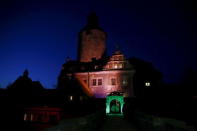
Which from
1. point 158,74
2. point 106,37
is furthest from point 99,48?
point 158,74

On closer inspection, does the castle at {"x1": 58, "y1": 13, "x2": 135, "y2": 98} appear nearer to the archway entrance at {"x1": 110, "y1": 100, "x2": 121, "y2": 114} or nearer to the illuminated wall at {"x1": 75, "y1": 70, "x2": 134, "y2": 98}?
the illuminated wall at {"x1": 75, "y1": 70, "x2": 134, "y2": 98}

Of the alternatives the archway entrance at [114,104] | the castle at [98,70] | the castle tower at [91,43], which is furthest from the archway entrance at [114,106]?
the castle tower at [91,43]

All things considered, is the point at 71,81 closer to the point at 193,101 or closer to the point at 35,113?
the point at 35,113

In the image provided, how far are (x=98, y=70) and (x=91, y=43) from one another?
10228mm

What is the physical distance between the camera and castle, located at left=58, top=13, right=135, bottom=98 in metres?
35.7

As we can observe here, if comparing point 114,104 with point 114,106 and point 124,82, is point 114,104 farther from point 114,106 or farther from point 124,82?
point 124,82

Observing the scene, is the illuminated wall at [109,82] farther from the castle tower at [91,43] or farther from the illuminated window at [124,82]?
the castle tower at [91,43]

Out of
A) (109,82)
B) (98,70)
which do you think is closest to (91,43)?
(98,70)

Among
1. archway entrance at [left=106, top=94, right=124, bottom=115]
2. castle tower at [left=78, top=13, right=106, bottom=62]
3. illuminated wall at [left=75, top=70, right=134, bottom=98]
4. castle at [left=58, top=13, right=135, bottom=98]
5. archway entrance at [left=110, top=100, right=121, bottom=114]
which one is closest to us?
archway entrance at [left=106, top=94, right=124, bottom=115]

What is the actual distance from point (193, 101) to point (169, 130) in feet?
79.0

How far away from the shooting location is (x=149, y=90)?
36031 millimetres

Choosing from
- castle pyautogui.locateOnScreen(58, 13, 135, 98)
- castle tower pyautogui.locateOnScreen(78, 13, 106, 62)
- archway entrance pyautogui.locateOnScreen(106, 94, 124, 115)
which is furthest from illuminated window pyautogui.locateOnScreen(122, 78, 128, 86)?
castle tower pyautogui.locateOnScreen(78, 13, 106, 62)

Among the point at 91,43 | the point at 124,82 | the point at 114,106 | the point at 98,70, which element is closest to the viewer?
the point at 114,106

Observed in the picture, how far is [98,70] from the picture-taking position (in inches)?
1499
